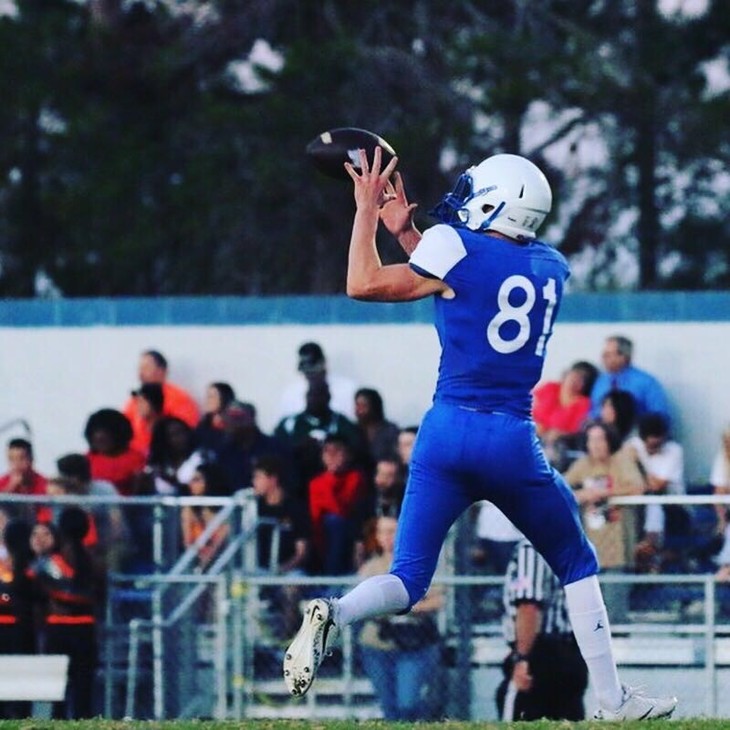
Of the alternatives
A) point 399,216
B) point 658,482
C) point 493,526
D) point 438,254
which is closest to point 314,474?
point 493,526

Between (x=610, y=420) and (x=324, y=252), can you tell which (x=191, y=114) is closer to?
(x=324, y=252)

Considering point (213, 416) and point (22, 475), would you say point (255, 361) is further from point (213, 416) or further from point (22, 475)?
point (22, 475)

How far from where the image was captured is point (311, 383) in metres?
13.8

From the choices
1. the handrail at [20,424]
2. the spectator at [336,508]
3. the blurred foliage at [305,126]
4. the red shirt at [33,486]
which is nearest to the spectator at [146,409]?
the red shirt at [33,486]

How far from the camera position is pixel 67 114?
85.9ft

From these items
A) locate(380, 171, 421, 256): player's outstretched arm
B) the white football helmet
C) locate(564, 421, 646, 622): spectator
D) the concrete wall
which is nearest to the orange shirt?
the concrete wall

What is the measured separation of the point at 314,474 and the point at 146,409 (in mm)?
1553

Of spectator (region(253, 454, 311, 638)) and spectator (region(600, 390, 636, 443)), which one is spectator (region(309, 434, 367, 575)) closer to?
spectator (region(253, 454, 311, 638))

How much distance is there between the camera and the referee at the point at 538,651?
10.9 m

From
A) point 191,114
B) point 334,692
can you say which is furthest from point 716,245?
point 334,692

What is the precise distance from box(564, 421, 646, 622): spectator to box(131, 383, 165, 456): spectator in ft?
9.77

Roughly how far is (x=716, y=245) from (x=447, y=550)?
1385 cm

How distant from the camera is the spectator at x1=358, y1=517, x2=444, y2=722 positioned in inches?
455

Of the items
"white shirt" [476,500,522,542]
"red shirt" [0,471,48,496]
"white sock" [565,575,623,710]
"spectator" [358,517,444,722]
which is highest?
"red shirt" [0,471,48,496]
